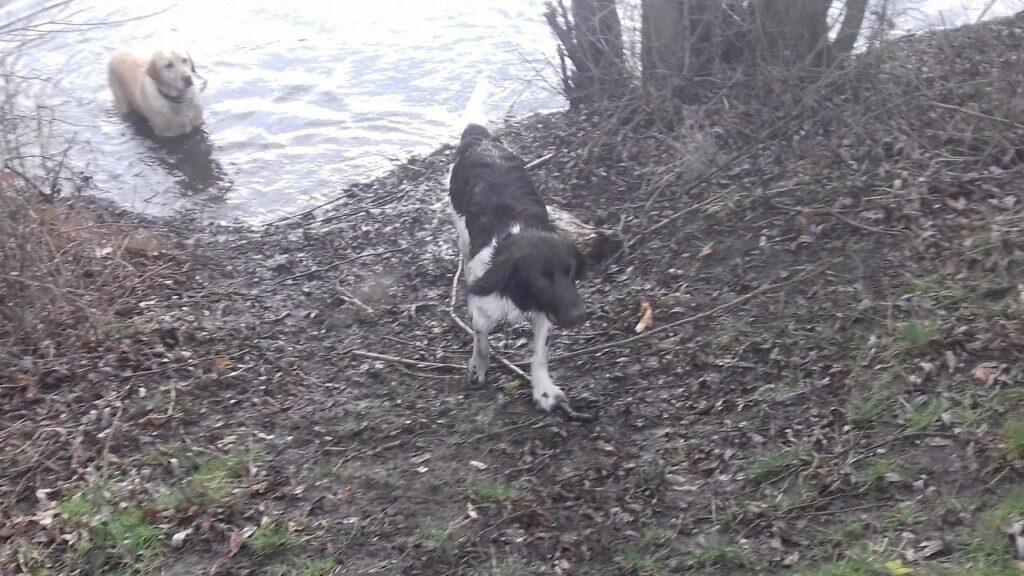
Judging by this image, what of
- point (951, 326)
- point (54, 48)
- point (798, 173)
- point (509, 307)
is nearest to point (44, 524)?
point (509, 307)

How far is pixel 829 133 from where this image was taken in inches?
239

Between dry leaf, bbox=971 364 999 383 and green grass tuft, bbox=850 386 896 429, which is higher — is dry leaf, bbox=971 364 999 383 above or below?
above

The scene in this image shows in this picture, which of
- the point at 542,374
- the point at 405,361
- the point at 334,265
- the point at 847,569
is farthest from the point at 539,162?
the point at 847,569

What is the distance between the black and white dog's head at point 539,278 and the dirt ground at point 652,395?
62 cm

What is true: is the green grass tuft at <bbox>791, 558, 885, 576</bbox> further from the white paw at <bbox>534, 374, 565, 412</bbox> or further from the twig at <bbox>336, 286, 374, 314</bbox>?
the twig at <bbox>336, 286, 374, 314</bbox>

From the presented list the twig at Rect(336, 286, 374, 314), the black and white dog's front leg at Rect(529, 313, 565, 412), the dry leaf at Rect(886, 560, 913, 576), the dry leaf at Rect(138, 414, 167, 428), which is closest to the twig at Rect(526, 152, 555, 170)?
the twig at Rect(336, 286, 374, 314)

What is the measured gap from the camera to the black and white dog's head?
4.41 metres

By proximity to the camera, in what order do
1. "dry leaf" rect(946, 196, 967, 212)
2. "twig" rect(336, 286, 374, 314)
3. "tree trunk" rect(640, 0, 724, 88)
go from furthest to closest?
"tree trunk" rect(640, 0, 724, 88) < "twig" rect(336, 286, 374, 314) < "dry leaf" rect(946, 196, 967, 212)

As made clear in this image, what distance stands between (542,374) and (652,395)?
0.61 m

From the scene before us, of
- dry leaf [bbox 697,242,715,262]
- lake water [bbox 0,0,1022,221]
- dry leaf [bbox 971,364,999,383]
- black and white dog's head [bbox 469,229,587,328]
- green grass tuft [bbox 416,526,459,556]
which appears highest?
lake water [bbox 0,0,1022,221]

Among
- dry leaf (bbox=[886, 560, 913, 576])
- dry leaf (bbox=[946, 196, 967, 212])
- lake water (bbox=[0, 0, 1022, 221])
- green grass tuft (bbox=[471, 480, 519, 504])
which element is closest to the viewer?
dry leaf (bbox=[886, 560, 913, 576])

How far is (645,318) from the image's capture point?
Answer: 17.2 feet

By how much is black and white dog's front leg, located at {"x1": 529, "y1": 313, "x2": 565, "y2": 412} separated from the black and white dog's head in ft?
0.47

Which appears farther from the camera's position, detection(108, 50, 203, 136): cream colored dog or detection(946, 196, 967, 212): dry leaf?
detection(108, 50, 203, 136): cream colored dog
